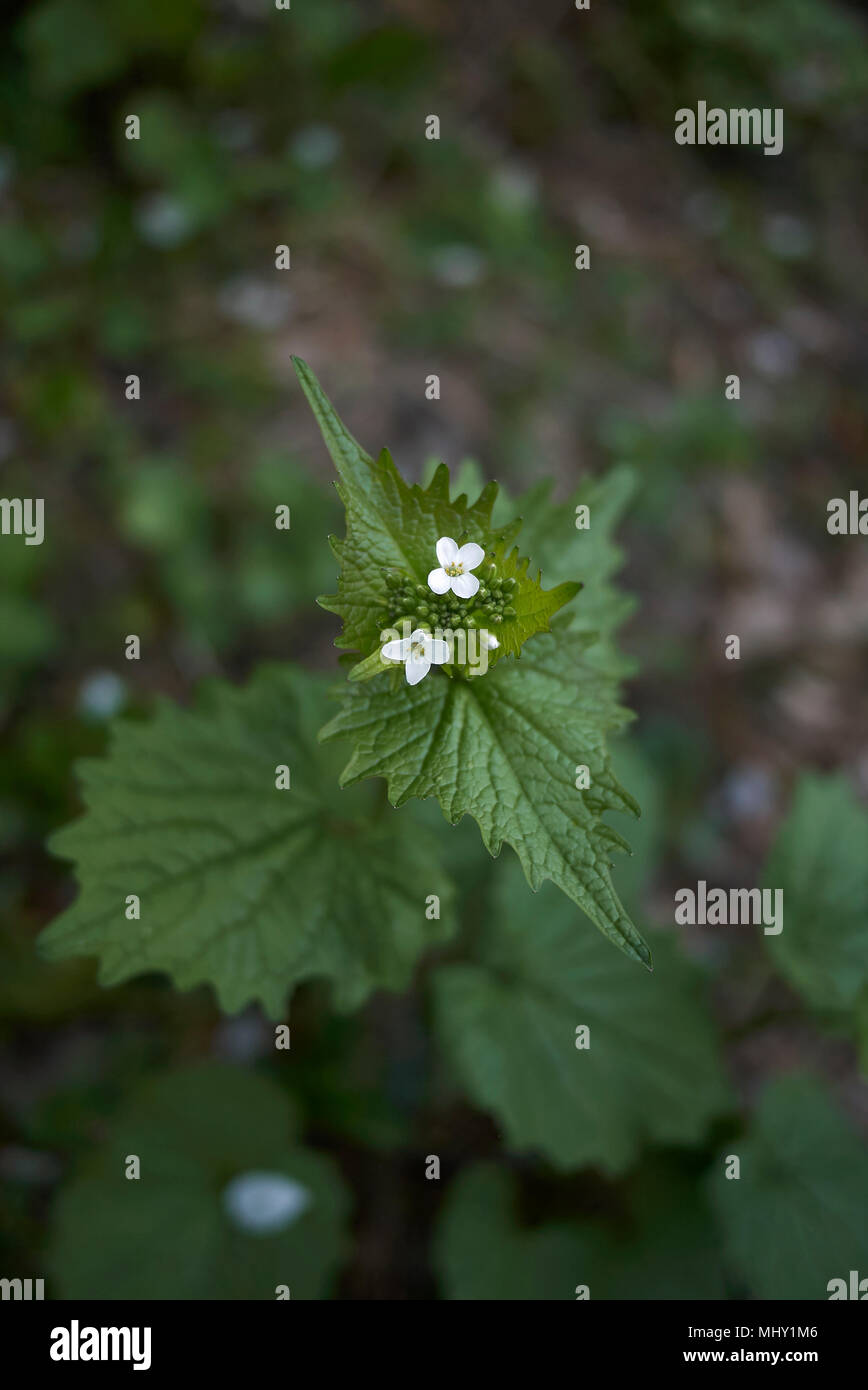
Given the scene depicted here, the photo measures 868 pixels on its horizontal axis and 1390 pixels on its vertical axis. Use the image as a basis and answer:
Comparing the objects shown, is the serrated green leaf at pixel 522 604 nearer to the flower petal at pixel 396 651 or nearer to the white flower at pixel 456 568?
the white flower at pixel 456 568

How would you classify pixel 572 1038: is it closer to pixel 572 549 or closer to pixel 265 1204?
pixel 265 1204

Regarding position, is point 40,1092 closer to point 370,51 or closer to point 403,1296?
point 403,1296

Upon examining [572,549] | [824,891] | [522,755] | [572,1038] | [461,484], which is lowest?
[572,1038]

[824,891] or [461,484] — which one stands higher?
[461,484]

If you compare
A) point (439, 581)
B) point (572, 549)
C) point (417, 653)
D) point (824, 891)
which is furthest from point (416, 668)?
point (824, 891)

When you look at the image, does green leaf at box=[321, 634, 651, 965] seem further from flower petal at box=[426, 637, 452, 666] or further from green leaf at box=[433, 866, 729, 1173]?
green leaf at box=[433, 866, 729, 1173]

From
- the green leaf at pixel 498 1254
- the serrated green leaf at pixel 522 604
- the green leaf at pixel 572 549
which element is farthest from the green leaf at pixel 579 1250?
the serrated green leaf at pixel 522 604
